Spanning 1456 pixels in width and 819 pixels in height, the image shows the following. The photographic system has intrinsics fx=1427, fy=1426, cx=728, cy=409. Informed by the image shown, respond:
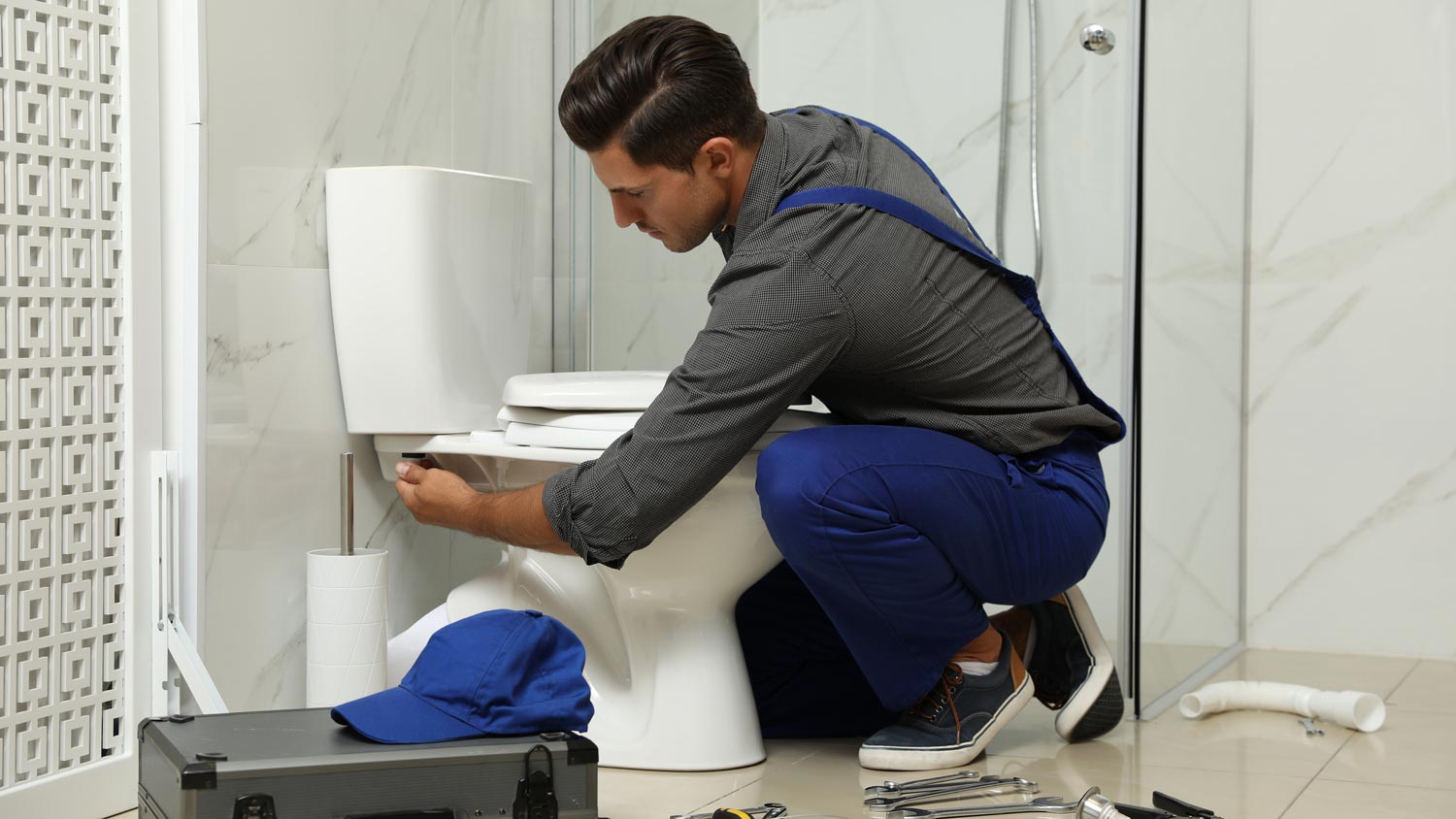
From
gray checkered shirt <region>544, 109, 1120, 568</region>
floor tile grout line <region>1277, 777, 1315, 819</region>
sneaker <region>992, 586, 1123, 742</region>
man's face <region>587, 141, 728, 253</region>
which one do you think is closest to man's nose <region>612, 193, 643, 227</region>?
man's face <region>587, 141, 728, 253</region>

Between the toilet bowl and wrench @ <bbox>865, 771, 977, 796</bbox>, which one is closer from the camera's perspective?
wrench @ <bbox>865, 771, 977, 796</bbox>

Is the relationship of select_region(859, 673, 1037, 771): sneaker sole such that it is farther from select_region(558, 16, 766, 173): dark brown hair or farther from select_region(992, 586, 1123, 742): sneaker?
select_region(558, 16, 766, 173): dark brown hair

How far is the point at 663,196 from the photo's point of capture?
1547mm

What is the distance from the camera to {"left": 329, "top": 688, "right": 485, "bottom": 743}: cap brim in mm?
1224

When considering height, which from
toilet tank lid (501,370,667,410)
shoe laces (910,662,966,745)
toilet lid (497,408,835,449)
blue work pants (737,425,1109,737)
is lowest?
shoe laces (910,662,966,745)

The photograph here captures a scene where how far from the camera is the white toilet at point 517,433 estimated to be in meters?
1.60

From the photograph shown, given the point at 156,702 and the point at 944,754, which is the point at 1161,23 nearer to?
the point at 944,754

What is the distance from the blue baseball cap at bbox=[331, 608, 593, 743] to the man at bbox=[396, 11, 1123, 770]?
203 mm

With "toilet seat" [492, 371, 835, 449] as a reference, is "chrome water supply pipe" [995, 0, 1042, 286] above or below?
above

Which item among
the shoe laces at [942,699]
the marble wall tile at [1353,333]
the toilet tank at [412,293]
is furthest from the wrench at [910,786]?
the marble wall tile at [1353,333]

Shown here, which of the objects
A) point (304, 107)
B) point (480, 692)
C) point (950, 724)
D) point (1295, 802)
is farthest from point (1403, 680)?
point (304, 107)

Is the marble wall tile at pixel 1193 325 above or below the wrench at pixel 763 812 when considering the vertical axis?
above

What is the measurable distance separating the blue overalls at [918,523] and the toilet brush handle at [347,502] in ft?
1.61

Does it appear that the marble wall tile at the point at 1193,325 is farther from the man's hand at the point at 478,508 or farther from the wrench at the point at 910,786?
the man's hand at the point at 478,508
